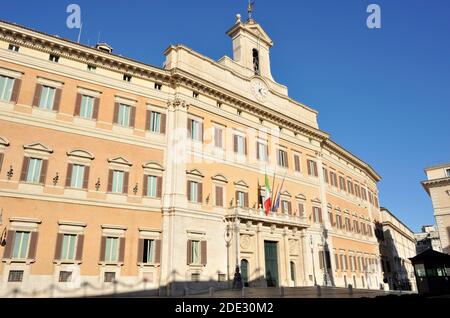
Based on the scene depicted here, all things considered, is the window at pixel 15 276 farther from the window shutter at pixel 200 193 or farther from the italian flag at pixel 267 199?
the italian flag at pixel 267 199

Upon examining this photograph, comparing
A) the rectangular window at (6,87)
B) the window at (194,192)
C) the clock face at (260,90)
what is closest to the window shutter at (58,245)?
the rectangular window at (6,87)

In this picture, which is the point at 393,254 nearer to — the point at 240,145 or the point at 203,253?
the point at 240,145

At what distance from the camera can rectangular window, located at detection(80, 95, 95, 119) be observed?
21.3 m

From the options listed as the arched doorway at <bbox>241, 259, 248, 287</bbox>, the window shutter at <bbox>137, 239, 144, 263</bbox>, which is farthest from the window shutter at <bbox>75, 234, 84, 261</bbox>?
→ the arched doorway at <bbox>241, 259, 248, 287</bbox>

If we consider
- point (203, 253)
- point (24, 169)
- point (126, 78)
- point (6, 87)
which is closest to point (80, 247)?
point (24, 169)

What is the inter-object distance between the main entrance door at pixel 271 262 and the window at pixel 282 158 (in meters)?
7.64

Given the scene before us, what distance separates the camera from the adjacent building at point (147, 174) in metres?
18.5

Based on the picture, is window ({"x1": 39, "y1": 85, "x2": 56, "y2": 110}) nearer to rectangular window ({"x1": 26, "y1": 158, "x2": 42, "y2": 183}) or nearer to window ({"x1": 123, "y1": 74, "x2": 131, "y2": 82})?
rectangular window ({"x1": 26, "y1": 158, "x2": 42, "y2": 183})

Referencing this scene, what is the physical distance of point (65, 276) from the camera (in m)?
18.0

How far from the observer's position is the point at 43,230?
18.0 m

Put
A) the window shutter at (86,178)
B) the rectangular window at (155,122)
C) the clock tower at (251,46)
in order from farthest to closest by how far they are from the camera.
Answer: the clock tower at (251,46) < the rectangular window at (155,122) < the window shutter at (86,178)

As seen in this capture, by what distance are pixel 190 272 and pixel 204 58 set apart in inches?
630

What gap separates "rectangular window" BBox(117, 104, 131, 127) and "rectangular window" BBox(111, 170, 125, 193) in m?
3.32
